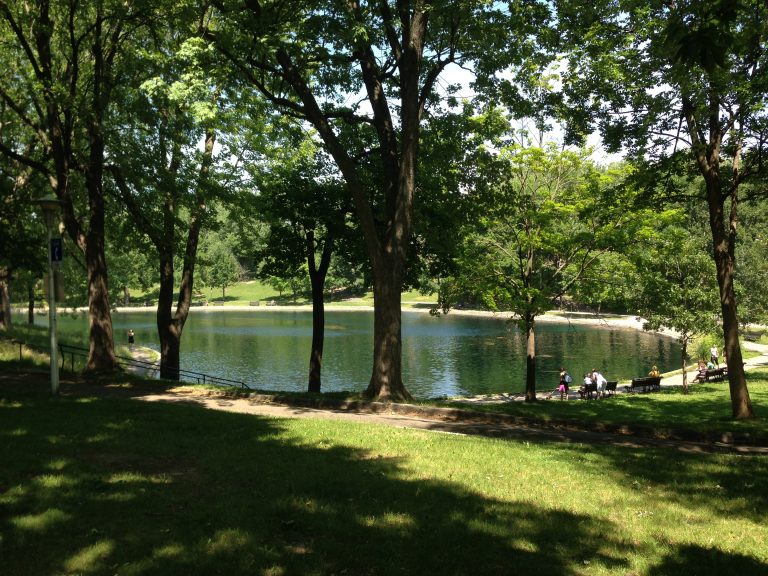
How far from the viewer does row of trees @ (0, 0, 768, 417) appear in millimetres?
12836

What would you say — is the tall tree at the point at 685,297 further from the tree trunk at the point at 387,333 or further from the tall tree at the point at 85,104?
the tall tree at the point at 85,104

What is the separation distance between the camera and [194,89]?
1243 cm

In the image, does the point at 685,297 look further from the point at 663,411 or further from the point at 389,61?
the point at 389,61

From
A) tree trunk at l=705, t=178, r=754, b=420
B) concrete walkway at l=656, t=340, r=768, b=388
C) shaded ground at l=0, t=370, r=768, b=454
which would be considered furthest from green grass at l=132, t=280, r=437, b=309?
tree trunk at l=705, t=178, r=754, b=420

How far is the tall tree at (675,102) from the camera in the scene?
11734 mm

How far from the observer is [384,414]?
12.8 metres

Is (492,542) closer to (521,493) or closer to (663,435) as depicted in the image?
(521,493)

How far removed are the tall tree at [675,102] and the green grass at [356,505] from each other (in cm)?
657

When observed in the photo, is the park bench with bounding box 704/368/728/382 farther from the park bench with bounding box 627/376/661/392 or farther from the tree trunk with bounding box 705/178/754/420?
the tree trunk with bounding box 705/178/754/420

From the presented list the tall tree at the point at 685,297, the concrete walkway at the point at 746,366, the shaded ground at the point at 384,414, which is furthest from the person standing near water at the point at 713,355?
the shaded ground at the point at 384,414

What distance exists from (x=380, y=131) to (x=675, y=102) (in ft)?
21.8

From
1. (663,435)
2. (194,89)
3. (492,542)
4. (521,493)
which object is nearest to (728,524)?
(521,493)

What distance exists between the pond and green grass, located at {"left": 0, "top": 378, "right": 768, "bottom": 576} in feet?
63.8

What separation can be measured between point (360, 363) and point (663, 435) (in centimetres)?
3032
